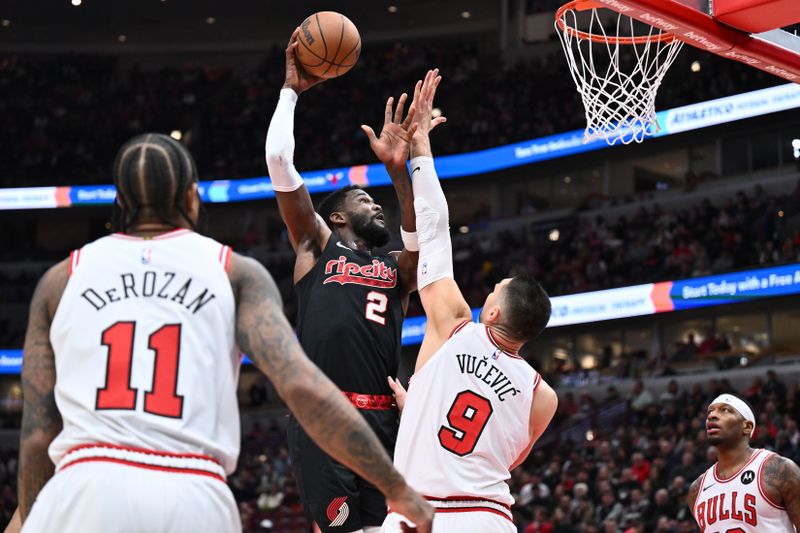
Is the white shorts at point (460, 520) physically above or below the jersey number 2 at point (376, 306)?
below

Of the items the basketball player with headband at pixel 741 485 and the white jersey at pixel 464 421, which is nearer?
the white jersey at pixel 464 421

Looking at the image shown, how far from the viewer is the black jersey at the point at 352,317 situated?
194 inches

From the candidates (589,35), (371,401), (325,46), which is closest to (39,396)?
(371,401)

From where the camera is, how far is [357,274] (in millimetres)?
5121

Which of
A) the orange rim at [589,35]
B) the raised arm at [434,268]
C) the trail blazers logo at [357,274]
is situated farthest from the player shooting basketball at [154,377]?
the orange rim at [589,35]

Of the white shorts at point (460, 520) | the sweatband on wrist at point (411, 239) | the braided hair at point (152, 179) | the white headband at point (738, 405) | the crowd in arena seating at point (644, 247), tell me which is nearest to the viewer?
the braided hair at point (152, 179)

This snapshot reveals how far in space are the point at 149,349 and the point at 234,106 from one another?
30.2 meters

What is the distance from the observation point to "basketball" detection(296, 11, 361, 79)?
16.8 feet

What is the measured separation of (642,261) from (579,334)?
4.11m

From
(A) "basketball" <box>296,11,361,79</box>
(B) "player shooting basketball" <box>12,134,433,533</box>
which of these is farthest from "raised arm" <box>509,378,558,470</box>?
(A) "basketball" <box>296,11,361,79</box>

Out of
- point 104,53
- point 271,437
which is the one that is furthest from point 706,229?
point 104,53

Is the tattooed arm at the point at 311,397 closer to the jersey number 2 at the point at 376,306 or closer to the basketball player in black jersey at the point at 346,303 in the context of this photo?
the basketball player in black jersey at the point at 346,303

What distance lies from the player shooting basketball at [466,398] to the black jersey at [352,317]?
54 cm

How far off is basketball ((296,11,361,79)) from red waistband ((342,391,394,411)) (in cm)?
156
